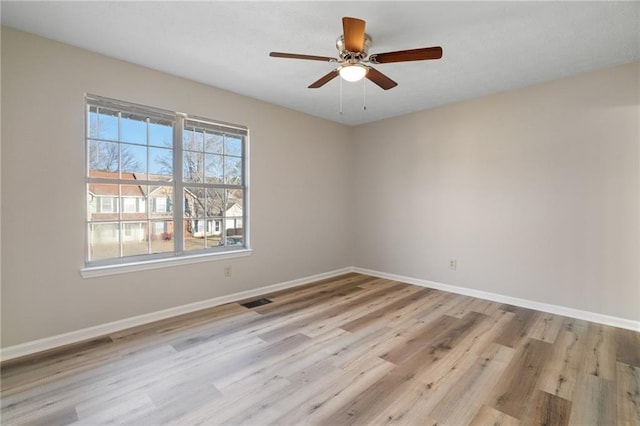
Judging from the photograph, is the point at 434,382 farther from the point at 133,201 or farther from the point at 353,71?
the point at 133,201

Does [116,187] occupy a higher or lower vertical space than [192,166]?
lower

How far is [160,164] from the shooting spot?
3236 mm

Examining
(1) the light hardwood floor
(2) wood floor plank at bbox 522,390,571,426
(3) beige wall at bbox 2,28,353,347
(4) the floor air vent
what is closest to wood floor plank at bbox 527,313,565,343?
(1) the light hardwood floor

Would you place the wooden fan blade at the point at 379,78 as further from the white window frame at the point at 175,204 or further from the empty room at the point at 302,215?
the white window frame at the point at 175,204

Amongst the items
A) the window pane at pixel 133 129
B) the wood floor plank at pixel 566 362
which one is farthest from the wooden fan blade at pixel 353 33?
the wood floor plank at pixel 566 362

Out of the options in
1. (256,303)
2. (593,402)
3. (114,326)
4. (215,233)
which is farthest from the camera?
(215,233)

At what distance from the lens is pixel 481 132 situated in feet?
12.6

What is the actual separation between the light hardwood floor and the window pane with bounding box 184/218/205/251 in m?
0.78

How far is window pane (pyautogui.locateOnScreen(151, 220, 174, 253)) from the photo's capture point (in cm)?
320

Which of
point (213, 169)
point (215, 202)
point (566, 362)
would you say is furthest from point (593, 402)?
point (213, 169)

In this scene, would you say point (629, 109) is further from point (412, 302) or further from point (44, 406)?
point (44, 406)

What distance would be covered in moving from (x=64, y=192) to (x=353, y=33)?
8.92 ft

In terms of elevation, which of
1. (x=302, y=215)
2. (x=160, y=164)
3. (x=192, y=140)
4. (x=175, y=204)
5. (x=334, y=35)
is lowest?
(x=302, y=215)

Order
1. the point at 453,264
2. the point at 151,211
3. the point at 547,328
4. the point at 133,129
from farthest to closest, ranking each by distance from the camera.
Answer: the point at 453,264 < the point at 151,211 < the point at 133,129 < the point at 547,328
